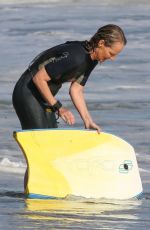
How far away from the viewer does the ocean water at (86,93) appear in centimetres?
616

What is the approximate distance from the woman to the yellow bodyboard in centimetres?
13

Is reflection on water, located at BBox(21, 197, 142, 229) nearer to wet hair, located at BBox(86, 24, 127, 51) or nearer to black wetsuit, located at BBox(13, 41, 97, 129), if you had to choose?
black wetsuit, located at BBox(13, 41, 97, 129)

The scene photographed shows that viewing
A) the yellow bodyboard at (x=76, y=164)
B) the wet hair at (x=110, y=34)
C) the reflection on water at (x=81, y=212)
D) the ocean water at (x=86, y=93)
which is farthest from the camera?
the yellow bodyboard at (x=76, y=164)

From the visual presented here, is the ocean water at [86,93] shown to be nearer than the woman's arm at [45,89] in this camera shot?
Yes

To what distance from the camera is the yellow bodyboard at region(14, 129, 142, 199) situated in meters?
6.84

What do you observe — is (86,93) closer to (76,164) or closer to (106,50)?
(76,164)

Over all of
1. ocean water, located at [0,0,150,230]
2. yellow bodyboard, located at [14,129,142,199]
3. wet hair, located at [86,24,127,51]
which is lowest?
ocean water, located at [0,0,150,230]

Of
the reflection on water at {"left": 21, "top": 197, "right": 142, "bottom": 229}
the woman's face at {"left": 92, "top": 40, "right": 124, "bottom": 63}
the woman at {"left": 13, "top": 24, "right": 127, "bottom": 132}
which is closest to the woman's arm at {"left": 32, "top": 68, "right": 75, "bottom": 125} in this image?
the woman at {"left": 13, "top": 24, "right": 127, "bottom": 132}

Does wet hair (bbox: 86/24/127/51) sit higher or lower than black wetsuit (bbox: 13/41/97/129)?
higher

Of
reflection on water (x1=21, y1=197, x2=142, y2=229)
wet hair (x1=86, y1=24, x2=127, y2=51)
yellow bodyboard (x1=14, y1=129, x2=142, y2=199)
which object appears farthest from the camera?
yellow bodyboard (x1=14, y1=129, x2=142, y2=199)

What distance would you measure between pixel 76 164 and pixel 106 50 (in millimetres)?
815

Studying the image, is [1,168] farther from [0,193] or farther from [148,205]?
[148,205]

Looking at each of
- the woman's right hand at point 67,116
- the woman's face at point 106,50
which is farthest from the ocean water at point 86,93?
the woman's face at point 106,50

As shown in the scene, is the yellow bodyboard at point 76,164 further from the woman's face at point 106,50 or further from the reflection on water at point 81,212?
the woman's face at point 106,50
